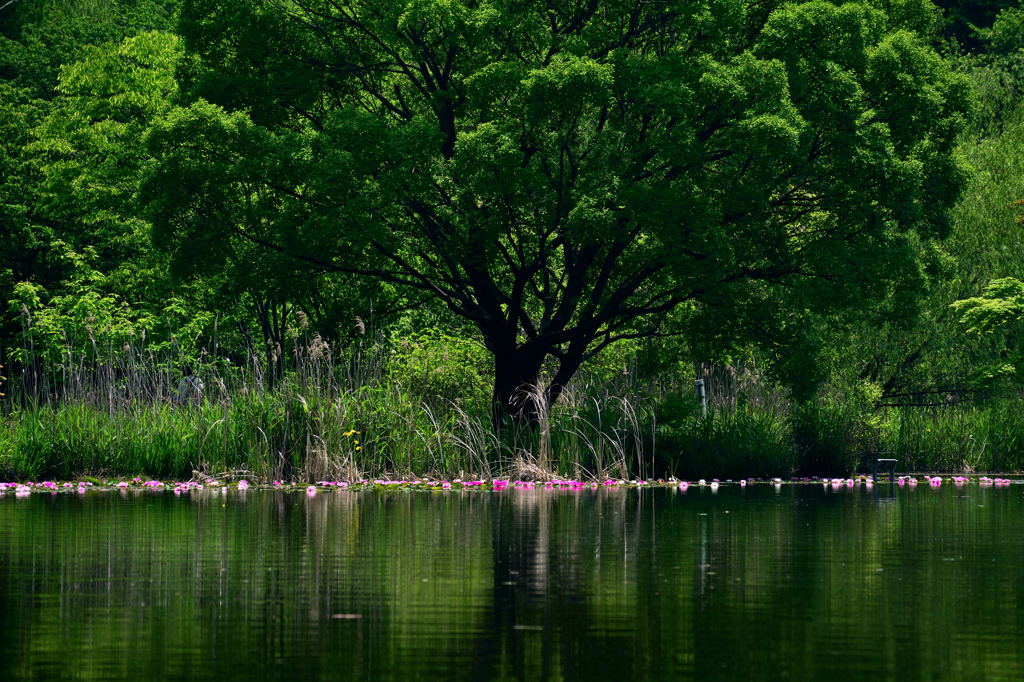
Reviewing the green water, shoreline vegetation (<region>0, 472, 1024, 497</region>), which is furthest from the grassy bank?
the green water

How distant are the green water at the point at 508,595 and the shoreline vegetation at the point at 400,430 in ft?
18.8

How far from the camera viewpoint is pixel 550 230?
24125 millimetres

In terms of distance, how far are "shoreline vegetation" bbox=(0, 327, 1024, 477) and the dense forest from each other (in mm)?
67

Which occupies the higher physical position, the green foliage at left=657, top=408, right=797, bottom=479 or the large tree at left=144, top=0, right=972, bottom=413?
the large tree at left=144, top=0, right=972, bottom=413

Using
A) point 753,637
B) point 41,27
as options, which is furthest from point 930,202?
point 41,27

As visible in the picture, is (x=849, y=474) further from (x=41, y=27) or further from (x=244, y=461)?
(x=41, y=27)

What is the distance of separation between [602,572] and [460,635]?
9.85 ft

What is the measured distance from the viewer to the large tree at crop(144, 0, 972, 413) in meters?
23.4

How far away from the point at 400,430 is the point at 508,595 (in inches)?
531

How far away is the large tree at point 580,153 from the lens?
76.7ft

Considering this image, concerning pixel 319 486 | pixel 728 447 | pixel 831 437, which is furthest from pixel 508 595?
pixel 831 437

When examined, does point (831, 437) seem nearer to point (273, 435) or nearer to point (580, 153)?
point (580, 153)

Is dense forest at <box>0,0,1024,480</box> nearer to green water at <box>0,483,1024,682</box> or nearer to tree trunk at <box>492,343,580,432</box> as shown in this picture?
tree trunk at <box>492,343,580,432</box>

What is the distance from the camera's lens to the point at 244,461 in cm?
2205
